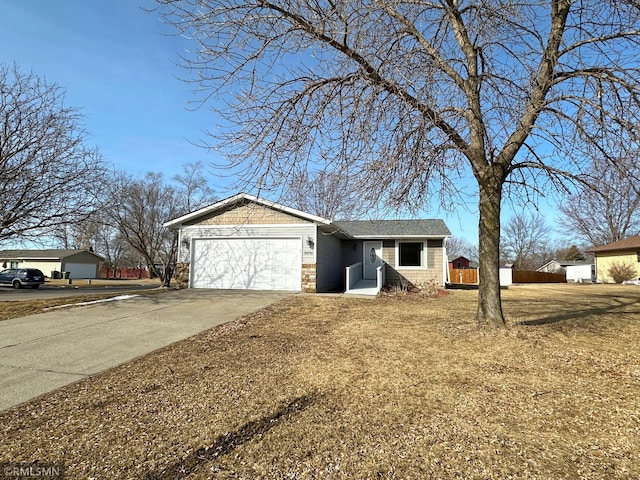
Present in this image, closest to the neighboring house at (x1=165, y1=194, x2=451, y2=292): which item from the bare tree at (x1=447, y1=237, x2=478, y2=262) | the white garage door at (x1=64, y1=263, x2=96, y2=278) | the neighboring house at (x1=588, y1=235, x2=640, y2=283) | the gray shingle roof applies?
the gray shingle roof

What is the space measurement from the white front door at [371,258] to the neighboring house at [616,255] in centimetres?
2002

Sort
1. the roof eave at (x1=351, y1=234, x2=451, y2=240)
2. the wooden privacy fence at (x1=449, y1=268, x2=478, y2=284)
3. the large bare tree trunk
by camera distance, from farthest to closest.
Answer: the wooden privacy fence at (x1=449, y1=268, x2=478, y2=284) < the roof eave at (x1=351, y1=234, x2=451, y2=240) < the large bare tree trunk

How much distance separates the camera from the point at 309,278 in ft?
42.8

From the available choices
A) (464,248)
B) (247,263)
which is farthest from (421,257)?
(464,248)

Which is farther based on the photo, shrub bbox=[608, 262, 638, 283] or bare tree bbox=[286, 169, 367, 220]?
shrub bbox=[608, 262, 638, 283]

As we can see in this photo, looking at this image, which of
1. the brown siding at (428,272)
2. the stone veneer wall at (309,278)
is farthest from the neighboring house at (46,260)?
the brown siding at (428,272)

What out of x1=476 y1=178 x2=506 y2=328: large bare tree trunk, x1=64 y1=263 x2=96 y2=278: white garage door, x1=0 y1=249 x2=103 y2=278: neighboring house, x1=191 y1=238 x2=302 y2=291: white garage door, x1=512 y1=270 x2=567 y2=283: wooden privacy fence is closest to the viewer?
x1=476 y1=178 x2=506 y2=328: large bare tree trunk

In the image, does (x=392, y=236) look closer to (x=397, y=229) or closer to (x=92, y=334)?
(x=397, y=229)

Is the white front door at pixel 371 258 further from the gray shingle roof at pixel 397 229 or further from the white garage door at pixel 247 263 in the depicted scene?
the white garage door at pixel 247 263

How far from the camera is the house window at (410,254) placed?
16703mm

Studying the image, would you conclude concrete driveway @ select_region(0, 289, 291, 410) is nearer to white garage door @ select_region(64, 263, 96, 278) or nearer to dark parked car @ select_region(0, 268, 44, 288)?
dark parked car @ select_region(0, 268, 44, 288)

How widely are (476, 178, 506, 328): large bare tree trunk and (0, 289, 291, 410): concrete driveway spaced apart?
5494mm

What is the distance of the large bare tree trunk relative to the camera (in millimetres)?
6457

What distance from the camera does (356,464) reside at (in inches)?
104
